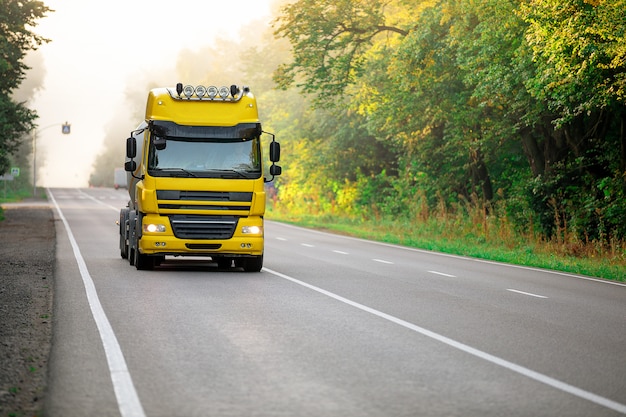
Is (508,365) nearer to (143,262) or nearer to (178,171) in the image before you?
(178,171)

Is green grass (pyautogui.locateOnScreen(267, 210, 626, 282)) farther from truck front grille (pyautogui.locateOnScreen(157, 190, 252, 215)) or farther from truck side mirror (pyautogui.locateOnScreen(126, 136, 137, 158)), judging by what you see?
truck side mirror (pyautogui.locateOnScreen(126, 136, 137, 158))

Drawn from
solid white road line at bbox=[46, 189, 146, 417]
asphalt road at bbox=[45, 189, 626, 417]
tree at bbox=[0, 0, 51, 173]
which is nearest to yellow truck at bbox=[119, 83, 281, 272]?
asphalt road at bbox=[45, 189, 626, 417]

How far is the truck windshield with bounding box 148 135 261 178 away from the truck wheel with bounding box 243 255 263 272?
5.09 ft

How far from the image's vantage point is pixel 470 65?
26.8 metres

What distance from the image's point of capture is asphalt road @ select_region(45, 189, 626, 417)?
7324mm

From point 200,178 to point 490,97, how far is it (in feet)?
36.2

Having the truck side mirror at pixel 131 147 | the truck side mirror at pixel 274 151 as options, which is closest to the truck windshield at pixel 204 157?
the truck side mirror at pixel 274 151

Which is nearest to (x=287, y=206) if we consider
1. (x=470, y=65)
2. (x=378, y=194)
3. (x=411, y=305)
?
(x=378, y=194)

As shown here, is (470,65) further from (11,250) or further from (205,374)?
(205,374)

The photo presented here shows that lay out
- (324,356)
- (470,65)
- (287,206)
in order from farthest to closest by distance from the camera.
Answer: (287,206)
(470,65)
(324,356)

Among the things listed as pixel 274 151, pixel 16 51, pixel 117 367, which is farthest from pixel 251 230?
pixel 16 51

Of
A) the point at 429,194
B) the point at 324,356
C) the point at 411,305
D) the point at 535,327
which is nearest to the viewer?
the point at 324,356

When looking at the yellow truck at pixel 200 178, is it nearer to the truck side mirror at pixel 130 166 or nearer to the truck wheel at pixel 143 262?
the truck wheel at pixel 143 262

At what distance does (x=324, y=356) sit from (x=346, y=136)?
119 feet
